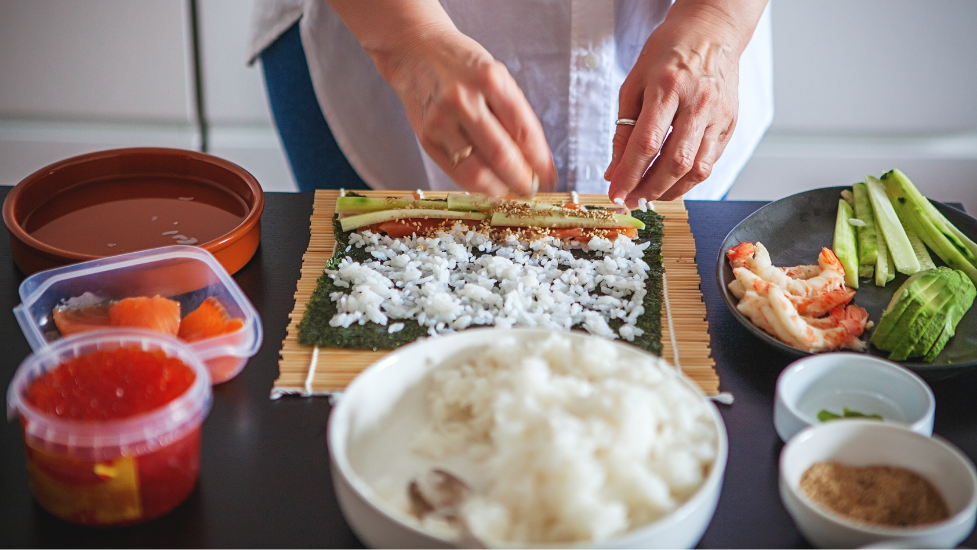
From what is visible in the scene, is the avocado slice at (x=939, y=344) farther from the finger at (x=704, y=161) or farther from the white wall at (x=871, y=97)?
the white wall at (x=871, y=97)

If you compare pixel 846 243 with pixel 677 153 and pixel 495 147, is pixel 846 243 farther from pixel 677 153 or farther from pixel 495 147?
pixel 495 147

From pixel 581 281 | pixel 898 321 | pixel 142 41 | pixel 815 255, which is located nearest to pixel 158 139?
pixel 142 41

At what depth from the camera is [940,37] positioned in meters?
3.20

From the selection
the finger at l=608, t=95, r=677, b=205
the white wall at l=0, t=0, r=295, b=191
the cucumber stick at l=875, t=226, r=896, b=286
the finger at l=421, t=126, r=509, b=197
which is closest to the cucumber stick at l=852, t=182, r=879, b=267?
the cucumber stick at l=875, t=226, r=896, b=286

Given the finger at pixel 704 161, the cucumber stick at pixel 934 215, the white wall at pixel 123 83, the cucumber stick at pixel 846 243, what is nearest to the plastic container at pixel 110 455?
the finger at pixel 704 161

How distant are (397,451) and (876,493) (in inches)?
21.4

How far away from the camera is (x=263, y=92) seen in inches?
136

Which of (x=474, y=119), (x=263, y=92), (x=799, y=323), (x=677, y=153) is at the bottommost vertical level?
(x=263, y=92)

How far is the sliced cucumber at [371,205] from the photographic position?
1601 mm

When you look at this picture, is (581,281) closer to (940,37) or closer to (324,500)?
(324,500)

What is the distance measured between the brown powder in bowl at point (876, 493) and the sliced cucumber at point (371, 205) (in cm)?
98

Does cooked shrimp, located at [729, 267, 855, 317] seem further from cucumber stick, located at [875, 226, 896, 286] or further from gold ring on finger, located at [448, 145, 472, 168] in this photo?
gold ring on finger, located at [448, 145, 472, 168]

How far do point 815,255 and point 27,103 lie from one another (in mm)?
3469

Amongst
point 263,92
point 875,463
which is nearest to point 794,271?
point 875,463
